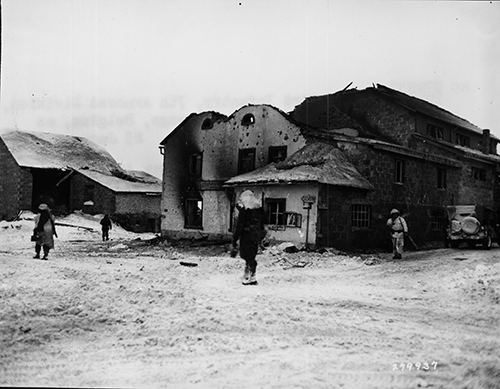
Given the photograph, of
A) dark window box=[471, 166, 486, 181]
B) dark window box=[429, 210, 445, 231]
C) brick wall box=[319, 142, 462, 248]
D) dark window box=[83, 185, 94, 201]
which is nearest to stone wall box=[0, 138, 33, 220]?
dark window box=[83, 185, 94, 201]

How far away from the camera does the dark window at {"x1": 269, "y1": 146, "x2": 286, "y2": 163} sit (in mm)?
21453

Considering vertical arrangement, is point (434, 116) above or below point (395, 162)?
above

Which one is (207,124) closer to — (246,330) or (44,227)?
(44,227)

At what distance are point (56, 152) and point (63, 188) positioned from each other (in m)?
4.66

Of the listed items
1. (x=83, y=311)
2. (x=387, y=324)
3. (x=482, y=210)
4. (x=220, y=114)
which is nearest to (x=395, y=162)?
(x=482, y=210)

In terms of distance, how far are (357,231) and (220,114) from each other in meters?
9.36

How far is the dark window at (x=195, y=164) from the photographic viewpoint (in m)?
24.9

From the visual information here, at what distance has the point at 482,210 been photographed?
20000 mm

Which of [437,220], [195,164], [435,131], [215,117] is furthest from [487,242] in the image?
[195,164]

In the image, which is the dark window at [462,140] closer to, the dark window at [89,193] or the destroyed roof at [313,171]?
the destroyed roof at [313,171]

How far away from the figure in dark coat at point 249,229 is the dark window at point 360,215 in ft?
33.8

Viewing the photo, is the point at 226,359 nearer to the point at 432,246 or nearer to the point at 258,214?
the point at 258,214

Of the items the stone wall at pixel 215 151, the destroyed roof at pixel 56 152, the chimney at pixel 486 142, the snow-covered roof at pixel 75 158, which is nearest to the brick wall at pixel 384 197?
the stone wall at pixel 215 151

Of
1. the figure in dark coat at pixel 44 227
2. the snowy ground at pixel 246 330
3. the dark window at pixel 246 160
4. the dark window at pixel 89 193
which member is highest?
the dark window at pixel 246 160
